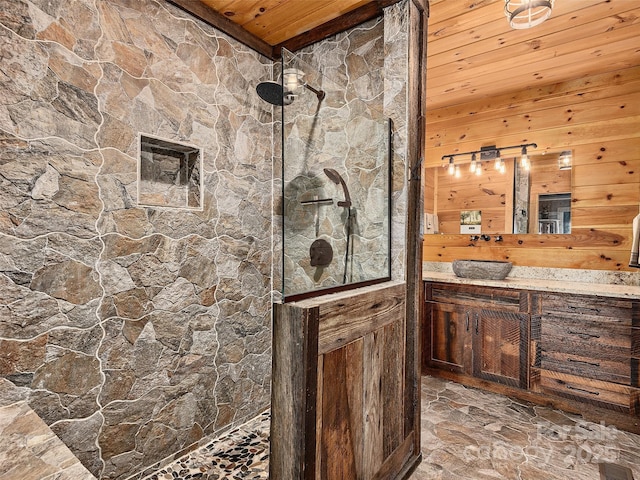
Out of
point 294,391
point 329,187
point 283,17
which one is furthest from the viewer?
point 283,17

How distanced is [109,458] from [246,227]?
144 centimetres

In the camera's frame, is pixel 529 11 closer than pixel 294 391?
No

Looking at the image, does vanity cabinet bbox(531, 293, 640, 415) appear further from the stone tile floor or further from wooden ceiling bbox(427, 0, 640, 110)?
wooden ceiling bbox(427, 0, 640, 110)

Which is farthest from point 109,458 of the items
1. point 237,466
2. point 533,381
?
point 533,381

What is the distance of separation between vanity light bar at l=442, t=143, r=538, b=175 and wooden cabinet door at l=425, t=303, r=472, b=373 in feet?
4.50

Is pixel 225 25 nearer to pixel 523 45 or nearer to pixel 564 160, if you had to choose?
pixel 523 45

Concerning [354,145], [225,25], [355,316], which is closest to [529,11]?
[354,145]

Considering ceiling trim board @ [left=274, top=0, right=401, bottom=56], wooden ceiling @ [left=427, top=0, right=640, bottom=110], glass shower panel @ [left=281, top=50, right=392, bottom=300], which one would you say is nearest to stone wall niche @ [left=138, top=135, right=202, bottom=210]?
glass shower panel @ [left=281, top=50, right=392, bottom=300]

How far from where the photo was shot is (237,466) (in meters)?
1.92

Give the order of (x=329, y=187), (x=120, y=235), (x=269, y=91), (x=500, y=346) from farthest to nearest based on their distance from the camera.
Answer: (x=500, y=346) → (x=269, y=91) → (x=120, y=235) → (x=329, y=187)

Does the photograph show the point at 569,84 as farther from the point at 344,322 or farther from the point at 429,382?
the point at 344,322

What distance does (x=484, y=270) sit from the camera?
290 cm

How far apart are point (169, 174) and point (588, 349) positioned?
298cm

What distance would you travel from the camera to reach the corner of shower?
1.24 meters
